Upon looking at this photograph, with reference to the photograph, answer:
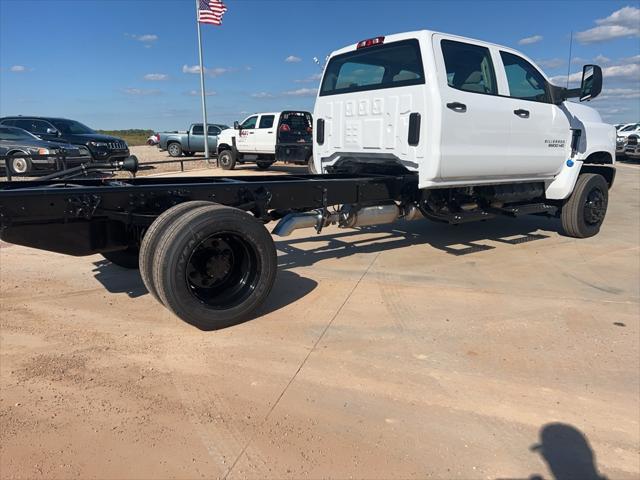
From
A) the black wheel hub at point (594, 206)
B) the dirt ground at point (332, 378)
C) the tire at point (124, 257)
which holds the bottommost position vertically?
the dirt ground at point (332, 378)

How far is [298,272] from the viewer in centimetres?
543

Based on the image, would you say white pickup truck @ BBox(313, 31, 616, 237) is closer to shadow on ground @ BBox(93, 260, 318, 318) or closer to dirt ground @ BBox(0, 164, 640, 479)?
dirt ground @ BBox(0, 164, 640, 479)

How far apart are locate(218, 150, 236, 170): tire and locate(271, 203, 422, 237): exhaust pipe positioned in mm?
13548

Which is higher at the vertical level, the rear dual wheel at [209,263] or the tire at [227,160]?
the tire at [227,160]

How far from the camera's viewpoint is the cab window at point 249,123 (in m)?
17.7

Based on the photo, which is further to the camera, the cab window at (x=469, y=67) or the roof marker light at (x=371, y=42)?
the roof marker light at (x=371, y=42)

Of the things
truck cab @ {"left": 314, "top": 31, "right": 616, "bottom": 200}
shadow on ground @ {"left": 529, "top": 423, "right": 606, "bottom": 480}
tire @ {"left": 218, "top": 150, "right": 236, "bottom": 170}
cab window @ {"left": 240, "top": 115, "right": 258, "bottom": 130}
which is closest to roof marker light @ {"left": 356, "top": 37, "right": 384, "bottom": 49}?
truck cab @ {"left": 314, "top": 31, "right": 616, "bottom": 200}

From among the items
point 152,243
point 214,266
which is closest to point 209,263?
point 214,266

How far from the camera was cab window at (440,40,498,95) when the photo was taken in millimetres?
5355

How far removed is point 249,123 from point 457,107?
44.4 feet

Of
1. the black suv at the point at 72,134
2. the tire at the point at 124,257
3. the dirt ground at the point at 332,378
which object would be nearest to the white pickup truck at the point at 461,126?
the dirt ground at the point at 332,378

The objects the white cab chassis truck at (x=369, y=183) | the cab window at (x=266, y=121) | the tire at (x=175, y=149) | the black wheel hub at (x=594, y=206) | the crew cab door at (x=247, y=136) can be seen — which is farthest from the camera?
the tire at (x=175, y=149)

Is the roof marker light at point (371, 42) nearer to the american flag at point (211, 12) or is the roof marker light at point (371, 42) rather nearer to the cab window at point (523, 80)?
the cab window at point (523, 80)

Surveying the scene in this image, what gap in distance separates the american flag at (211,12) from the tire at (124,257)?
1976 centimetres
